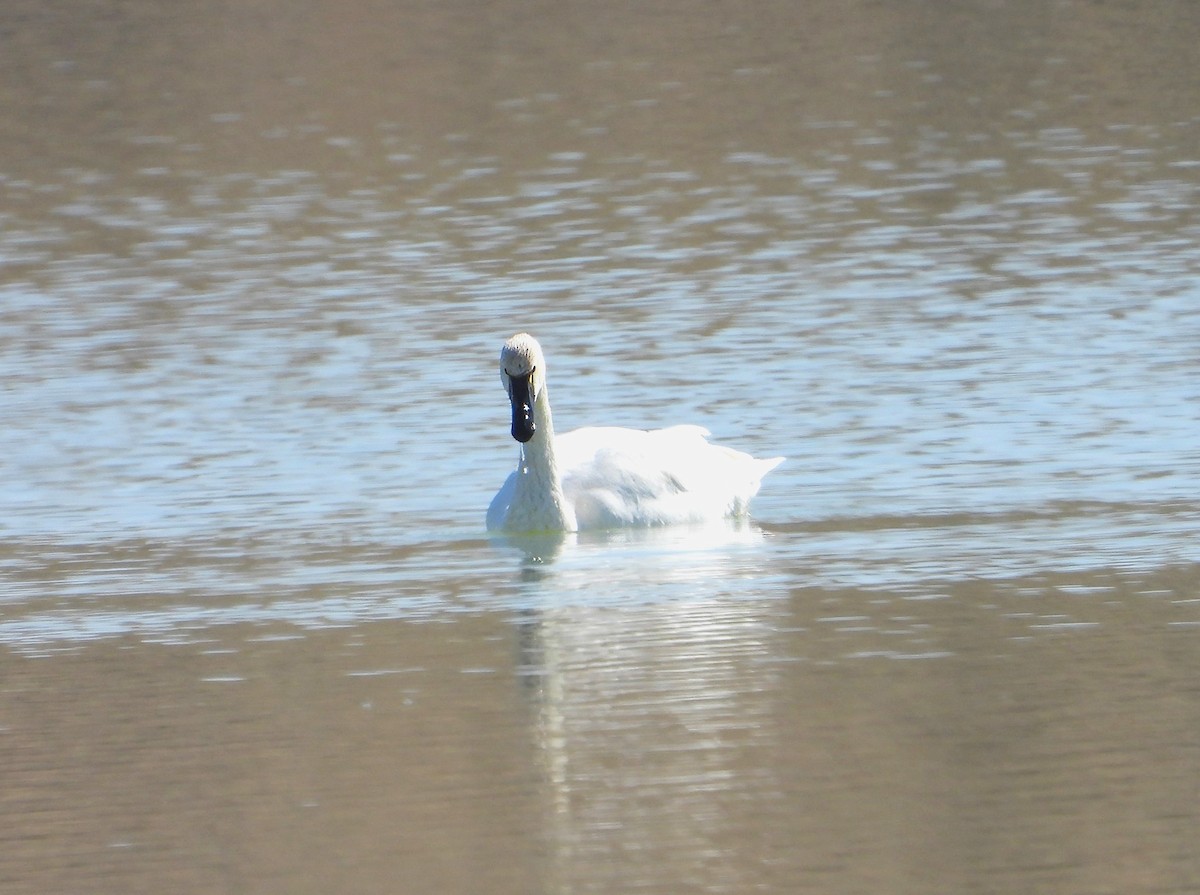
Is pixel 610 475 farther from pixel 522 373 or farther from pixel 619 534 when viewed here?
pixel 522 373

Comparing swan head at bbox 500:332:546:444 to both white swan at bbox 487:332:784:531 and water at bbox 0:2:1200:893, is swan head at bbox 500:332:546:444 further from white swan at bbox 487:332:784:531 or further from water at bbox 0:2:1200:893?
water at bbox 0:2:1200:893

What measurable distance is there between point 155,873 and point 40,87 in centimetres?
3006

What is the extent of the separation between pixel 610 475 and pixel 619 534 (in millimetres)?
374

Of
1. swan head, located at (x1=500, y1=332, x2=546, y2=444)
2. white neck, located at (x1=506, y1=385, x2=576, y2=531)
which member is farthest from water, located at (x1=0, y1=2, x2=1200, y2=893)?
swan head, located at (x1=500, y1=332, x2=546, y2=444)

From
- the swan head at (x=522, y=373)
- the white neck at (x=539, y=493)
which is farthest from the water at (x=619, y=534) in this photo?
the swan head at (x=522, y=373)

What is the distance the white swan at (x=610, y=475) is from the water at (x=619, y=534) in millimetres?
197

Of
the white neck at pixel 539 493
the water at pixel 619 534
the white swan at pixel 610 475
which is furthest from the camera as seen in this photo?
the white swan at pixel 610 475

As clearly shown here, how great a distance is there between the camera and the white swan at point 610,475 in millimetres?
13711

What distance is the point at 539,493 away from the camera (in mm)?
13562

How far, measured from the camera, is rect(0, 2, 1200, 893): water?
27.2ft

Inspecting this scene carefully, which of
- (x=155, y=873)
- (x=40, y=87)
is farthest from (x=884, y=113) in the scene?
(x=155, y=873)

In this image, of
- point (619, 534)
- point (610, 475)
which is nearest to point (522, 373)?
point (610, 475)

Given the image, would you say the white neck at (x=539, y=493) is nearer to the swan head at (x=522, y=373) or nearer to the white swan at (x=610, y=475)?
the white swan at (x=610, y=475)

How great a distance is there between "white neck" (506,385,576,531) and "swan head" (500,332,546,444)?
0.13 metres
